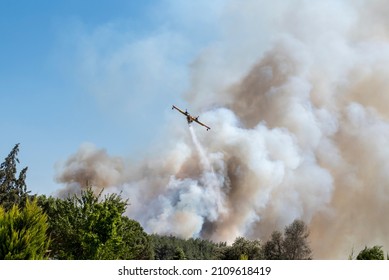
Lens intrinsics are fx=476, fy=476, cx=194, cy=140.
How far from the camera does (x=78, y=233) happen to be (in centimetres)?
4003

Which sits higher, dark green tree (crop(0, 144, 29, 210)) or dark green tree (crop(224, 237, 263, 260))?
dark green tree (crop(0, 144, 29, 210))

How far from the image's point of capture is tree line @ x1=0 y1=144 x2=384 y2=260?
27797 millimetres

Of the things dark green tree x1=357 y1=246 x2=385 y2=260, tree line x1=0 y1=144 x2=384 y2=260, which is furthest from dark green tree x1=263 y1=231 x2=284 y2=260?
dark green tree x1=357 y1=246 x2=385 y2=260

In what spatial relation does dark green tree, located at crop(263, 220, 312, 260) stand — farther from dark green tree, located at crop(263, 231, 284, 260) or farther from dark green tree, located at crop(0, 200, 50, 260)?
dark green tree, located at crop(0, 200, 50, 260)

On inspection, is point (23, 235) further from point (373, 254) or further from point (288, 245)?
point (288, 245)

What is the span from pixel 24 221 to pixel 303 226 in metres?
61.1

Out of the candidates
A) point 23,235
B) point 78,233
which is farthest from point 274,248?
point 23,235

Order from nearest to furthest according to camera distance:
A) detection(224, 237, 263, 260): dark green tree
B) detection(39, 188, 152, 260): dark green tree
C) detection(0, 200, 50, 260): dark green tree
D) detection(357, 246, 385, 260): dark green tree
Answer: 1. detection(0, 200, 50, 260): dark green tree
2. detection(39, 188, 152, 260): dark green tree
3. detection(357, 246, 385, 260): dark green tree
4. detection(224, 237, 263, 260): dark green tree

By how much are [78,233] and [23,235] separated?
12.7m

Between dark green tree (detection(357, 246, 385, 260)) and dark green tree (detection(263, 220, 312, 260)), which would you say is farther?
dark green tree (detection(263, 220, 312, 260))

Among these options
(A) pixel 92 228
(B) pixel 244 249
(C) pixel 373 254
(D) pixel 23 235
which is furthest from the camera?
(B) pixel 244 249

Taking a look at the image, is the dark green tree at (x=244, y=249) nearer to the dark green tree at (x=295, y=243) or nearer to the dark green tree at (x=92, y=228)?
the dark green tree at (x=295, y=243)
